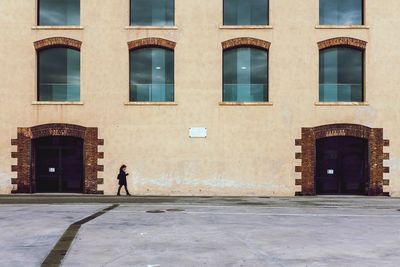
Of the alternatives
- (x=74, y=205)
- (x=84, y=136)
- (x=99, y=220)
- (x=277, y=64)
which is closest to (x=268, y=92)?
(x=277, y=64)

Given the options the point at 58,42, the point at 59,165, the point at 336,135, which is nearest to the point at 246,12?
the point at 336,135

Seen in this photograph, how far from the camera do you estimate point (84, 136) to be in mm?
23609

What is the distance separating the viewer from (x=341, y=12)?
24.2 metres

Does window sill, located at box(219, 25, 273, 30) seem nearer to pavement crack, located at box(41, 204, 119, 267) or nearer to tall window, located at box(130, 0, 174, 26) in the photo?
tall window, located at box(130, 0, 174, 26)

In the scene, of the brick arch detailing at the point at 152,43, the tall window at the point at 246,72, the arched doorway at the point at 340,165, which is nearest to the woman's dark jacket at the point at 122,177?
the brick arch detailing at the point at 152,43

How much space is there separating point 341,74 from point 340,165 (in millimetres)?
4257

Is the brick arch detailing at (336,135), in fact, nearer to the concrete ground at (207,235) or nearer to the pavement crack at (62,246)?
the concrete ground at (207,235)

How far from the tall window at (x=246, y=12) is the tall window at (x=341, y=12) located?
2.64m

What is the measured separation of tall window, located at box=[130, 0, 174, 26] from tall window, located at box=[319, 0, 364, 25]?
23.1 feet

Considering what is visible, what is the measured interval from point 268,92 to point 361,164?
5.57 m

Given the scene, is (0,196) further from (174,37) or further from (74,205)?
(174,37)

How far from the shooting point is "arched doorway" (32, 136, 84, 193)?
24359 mm

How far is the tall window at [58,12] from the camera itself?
24219 millimetres

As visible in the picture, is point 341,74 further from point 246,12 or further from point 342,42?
point 246,12
